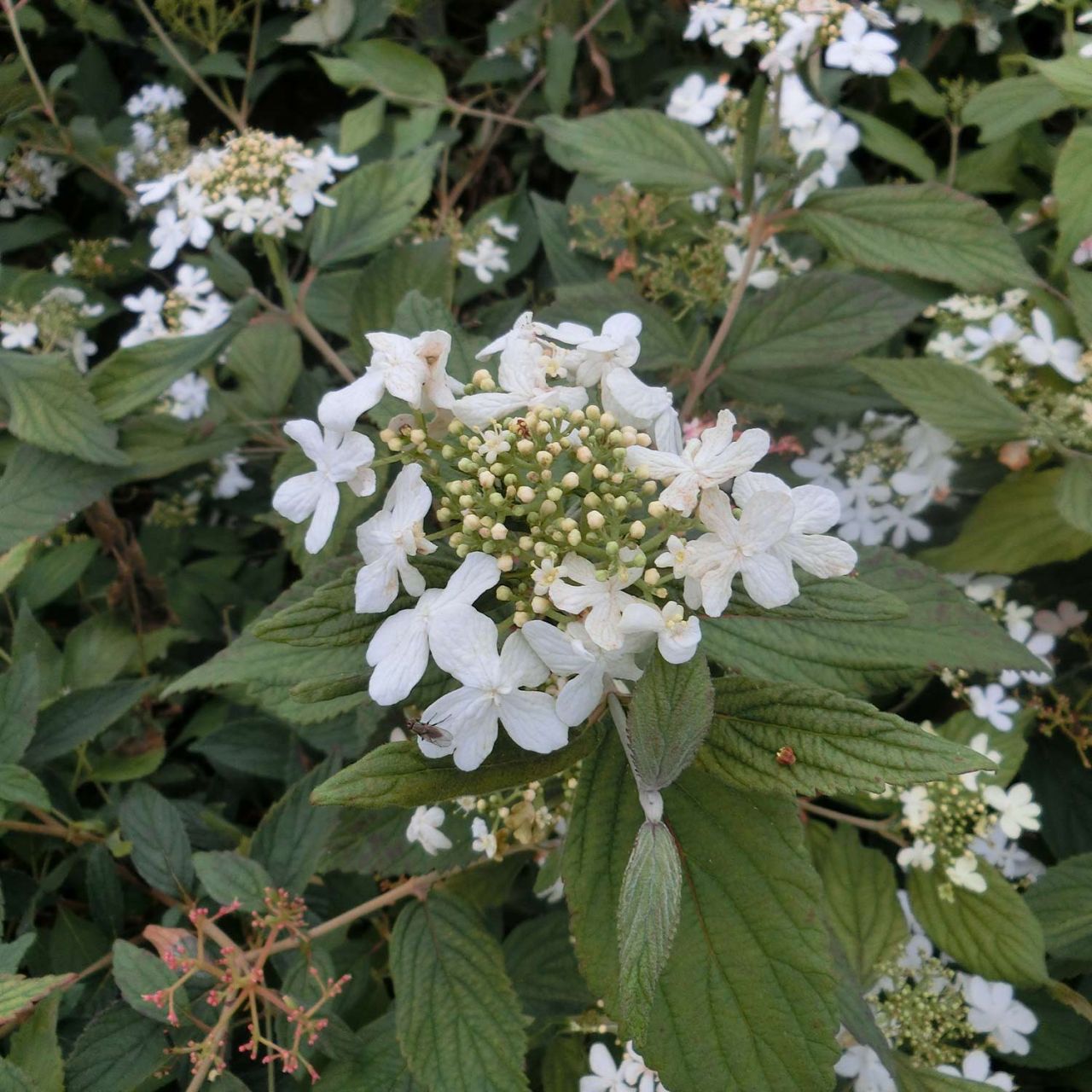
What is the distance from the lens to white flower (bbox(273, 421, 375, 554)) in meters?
0.88

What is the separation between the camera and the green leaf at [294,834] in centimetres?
137

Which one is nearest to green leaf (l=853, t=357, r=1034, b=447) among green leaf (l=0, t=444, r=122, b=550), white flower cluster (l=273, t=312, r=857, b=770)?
white flower cluster (l=273, t=312, r=857, b=770)

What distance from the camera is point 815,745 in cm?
80

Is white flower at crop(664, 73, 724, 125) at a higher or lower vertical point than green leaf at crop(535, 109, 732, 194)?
lower

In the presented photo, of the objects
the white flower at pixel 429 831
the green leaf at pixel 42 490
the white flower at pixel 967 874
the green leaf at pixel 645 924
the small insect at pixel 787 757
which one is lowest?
the white flower at pixel 967 874

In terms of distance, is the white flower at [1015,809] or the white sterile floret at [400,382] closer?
the white sterile floret at [400,382]

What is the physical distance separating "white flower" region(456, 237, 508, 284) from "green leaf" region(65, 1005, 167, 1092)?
1.50m

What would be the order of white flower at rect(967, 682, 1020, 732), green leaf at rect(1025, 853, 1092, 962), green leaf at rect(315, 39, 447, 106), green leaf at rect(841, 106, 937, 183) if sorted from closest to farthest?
1. green leaf at rect(1025, 853, 1092, 962)
2. white flower at rect(967, 682, 1020, 732)
3. green leaf at rect(841, 106, 937, 183)
4. green leaf at rect(315, 39, 447, 106)

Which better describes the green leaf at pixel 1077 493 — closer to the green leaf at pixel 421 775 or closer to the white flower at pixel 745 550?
the white flower at pixel 745 550

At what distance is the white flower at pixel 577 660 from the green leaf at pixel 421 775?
83 millimetres

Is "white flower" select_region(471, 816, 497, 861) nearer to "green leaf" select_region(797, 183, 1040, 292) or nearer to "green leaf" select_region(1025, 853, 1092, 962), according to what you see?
"green leaf" select_region(1025, 853, 1092, 962)

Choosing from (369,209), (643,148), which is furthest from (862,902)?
(369,209)

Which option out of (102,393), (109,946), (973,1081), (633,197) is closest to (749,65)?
(633,197)

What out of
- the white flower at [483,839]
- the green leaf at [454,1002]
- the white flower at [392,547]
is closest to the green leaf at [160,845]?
the green leaf at [454,1002]
